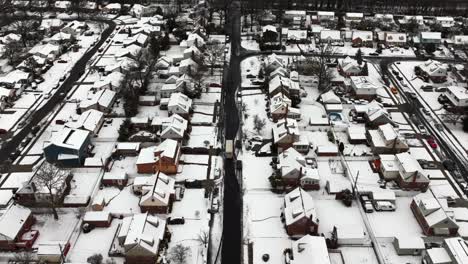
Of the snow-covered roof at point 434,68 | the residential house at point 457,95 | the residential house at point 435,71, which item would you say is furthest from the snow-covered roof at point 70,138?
the snow-covered roof at point 434,68

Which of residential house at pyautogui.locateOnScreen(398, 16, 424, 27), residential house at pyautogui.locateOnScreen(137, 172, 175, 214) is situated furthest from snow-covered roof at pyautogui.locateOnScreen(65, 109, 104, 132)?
residential house at pyautogui.locateOnScreen(398, 16, 424, 27)

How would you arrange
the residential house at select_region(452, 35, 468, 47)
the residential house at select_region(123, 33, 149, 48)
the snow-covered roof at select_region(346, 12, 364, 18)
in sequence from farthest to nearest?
the snow-covered roof at select_region(346, 12, 364, 18)
the residential house at select_region(452, 35, 468, 47)
the residential house at select_region(123, 33, 149, 48)

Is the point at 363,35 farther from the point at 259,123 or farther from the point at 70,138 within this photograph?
the point at 70,138

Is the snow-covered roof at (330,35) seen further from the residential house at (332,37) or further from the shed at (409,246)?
the shed at (409,246)

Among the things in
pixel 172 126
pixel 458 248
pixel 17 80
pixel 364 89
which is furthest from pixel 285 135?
pixel 17 80

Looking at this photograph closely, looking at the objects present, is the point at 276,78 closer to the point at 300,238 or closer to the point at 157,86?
the point at 157,86

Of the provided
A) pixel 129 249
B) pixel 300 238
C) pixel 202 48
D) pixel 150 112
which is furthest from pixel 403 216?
pixel 202 48

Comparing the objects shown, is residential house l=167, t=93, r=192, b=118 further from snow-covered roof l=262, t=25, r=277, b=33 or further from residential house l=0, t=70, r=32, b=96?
snow-covered roof l=262, t=25, r=277, b=33
